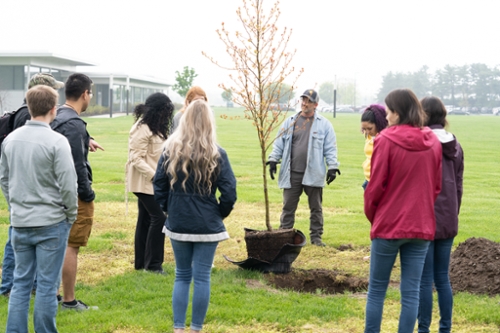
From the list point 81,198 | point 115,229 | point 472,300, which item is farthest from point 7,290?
point 472,300

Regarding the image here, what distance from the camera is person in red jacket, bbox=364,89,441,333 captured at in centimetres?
455

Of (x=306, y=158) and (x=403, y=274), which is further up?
(x=306, y=158)

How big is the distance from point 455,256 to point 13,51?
5413 centimetres

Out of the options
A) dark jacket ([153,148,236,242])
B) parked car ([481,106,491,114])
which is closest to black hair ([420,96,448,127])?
dark jacket ([153,148,236,242])

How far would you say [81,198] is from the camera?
19.0ft

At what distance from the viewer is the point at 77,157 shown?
5.65m

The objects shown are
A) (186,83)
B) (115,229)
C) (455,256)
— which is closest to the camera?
(455,256)

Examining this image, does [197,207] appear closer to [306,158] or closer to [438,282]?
[438,282]

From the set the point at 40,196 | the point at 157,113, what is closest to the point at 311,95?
the point at 157,113

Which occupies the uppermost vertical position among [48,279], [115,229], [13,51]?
[13,51]

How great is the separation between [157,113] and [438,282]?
141 inches

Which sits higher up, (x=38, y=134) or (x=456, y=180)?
(x=38, y=134)

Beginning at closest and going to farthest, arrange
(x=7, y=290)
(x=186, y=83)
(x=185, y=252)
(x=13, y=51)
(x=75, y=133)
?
1. (x=185, y=252)
2. (x=75, y=133)
3. (x=7, y=290)
4. (x=13, y=51)
5. (x=186, y=83)

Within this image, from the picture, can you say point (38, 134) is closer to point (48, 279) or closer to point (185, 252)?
point (48, 279)
